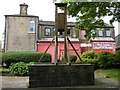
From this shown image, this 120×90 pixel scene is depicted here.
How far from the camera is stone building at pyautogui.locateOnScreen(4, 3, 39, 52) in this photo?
20.0 meters

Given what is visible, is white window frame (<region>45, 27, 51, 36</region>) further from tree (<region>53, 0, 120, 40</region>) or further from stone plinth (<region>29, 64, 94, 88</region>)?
stone plinth (<region>29, 64, 94, 88</region>)

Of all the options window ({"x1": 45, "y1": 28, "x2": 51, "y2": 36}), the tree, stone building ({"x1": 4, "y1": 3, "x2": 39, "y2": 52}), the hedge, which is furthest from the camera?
window ({"x1": 45, "y1": 28, "x2": 51, "y2": 36})

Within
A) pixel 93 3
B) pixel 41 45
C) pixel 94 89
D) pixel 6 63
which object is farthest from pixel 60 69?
pixel 41 45

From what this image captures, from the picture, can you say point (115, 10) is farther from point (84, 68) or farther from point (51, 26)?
point (51, 26)

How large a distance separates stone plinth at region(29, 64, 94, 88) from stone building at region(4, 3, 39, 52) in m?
14.1

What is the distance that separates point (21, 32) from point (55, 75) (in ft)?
49.3

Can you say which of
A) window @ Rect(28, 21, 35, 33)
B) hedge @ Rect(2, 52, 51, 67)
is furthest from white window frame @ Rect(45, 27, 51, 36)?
hedge @ Rect(2, 52, 51, 67)

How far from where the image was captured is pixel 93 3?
343 inches

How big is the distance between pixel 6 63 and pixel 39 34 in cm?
782

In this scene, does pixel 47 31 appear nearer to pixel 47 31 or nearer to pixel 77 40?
pixel 47 31

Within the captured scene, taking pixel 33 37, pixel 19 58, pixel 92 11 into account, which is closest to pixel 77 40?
pixel 33 37

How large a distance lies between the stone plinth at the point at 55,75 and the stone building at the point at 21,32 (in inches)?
556

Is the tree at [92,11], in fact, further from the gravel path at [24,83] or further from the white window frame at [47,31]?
the white window frame at [47,31]

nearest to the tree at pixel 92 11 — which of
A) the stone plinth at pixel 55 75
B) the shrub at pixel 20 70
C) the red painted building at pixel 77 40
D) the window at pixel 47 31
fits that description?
the shrub at pixel 20 70
